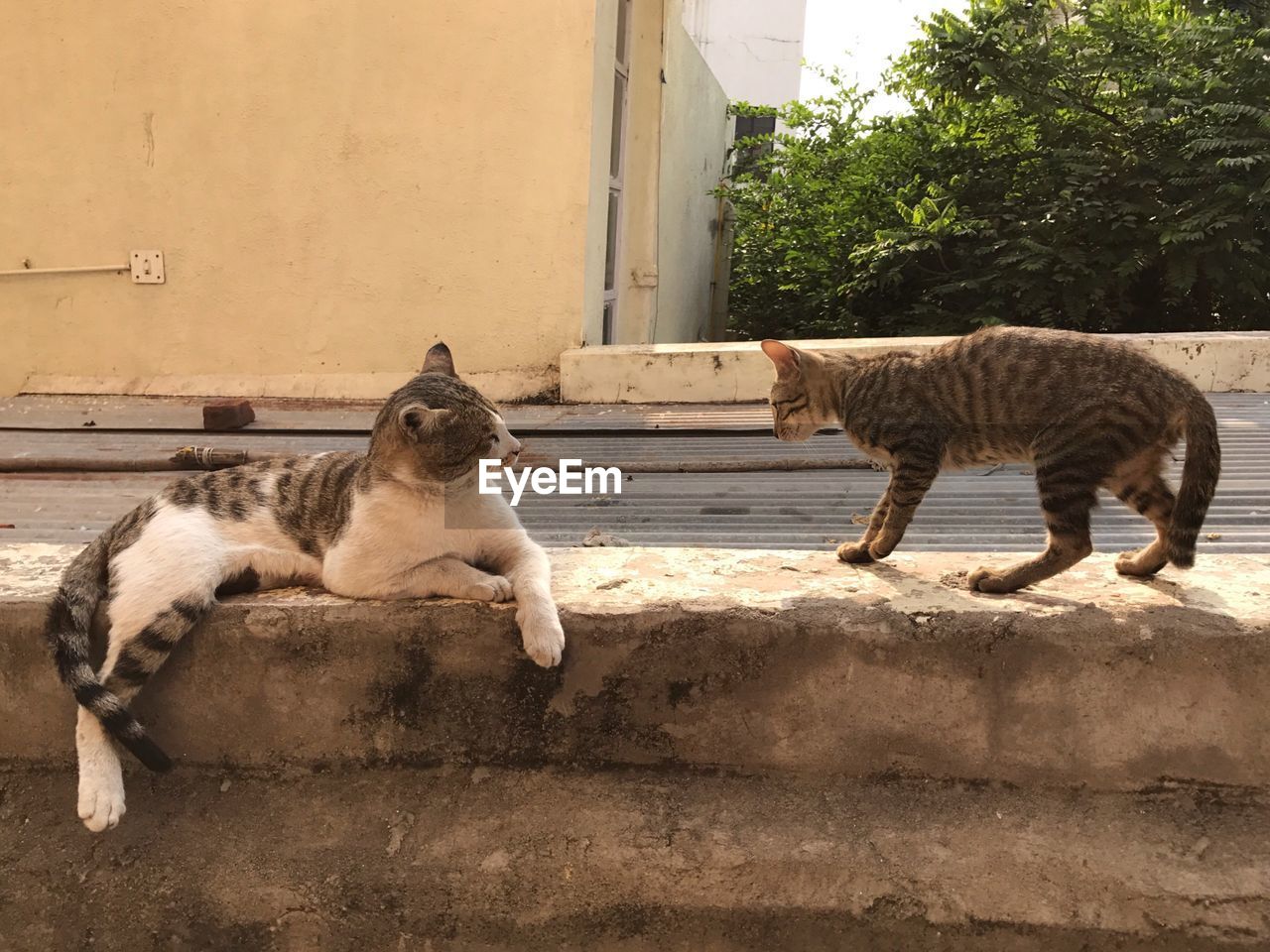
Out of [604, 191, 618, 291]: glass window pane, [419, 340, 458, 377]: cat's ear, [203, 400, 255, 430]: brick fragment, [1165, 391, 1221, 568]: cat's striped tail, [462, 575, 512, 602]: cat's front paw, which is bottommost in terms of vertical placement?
[203, 400, 255, 430]: brick fragment

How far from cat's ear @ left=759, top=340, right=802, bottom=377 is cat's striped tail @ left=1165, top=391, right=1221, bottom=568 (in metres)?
0.99

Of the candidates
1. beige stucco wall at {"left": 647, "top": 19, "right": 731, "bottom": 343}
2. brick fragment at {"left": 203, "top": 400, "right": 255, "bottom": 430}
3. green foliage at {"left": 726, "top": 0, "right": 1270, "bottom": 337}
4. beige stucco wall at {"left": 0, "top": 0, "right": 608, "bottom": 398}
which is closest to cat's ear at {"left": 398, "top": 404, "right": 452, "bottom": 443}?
brick fragment at {"left": 203, "top": 400, "right": 255, "bottom": 430}

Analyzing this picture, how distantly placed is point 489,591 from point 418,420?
0.39m

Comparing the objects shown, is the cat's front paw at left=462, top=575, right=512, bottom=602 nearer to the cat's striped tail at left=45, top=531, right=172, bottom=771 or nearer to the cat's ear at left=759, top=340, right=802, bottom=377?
the cat's striped tail at left=45, top=531, right=172, bottom=771

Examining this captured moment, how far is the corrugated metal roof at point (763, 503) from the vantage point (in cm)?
253

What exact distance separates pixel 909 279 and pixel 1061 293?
4.58ft

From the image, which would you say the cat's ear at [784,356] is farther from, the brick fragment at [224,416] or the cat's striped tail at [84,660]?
the brick fragment at [224,416]

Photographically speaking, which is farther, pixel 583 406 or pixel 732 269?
pixel 732 269

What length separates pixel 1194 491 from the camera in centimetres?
172

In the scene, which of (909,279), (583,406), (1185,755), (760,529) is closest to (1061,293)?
(909,279)

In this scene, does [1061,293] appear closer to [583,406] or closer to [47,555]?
[583,406]

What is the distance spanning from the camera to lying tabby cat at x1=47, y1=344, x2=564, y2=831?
1.63 metres

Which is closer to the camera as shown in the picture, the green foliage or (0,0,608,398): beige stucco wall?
(0,0,608,398): beige stucco wall

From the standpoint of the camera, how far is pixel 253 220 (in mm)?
5027
